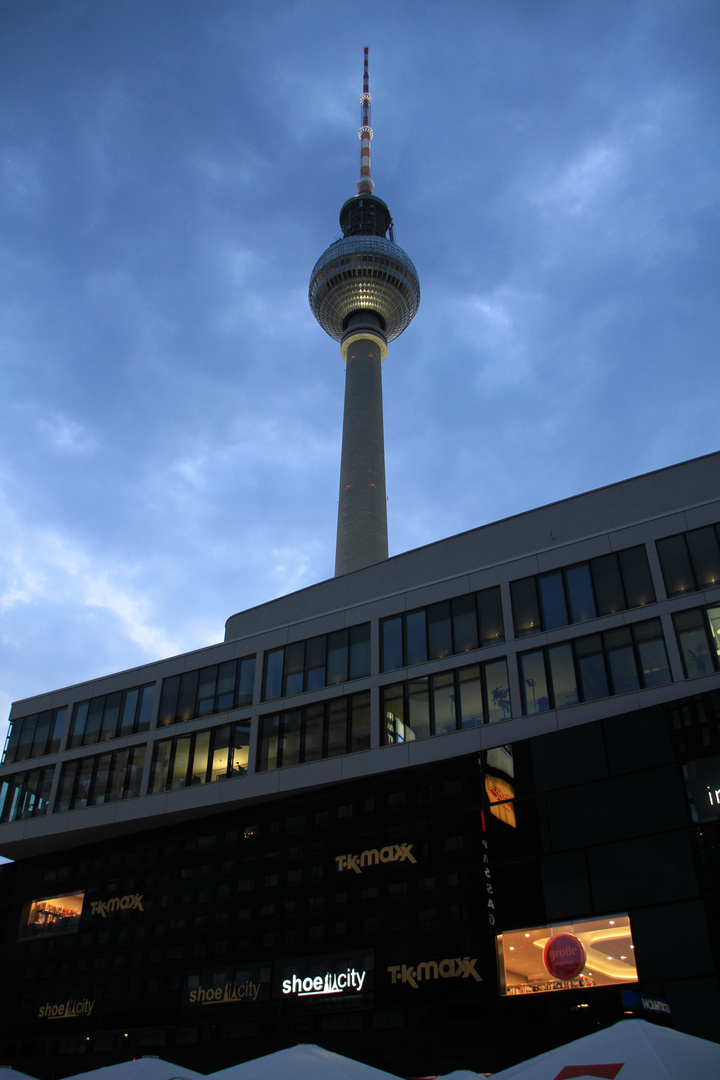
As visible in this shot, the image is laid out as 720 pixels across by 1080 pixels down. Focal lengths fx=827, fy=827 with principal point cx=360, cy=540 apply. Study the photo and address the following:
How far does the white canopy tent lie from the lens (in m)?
11.8

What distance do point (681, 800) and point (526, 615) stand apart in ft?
34.2

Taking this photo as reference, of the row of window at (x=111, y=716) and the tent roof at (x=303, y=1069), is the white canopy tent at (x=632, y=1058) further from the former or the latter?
the row of window at (x=111, y=716)

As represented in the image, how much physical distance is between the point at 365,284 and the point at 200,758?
228 ft

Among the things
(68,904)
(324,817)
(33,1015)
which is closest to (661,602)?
(324,817)

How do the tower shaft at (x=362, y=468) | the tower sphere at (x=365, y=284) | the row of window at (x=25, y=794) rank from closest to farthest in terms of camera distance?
the row of window at (x=25, y=794), the tower shaft at (x=362, y=468), the tower sphere at (x=365, y=284)

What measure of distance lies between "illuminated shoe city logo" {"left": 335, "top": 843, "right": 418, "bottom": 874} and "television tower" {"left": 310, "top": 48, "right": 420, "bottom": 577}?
43655mm

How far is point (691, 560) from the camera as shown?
109ft

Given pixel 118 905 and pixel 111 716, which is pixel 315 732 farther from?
pixel 111 716

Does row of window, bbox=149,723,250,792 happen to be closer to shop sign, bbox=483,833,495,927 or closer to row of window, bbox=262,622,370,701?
row of window, bbox=262,622,370,701

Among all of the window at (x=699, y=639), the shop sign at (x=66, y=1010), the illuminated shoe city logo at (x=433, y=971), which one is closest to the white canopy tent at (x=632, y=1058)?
the illuminated shoe city logo at (x=433, y=971)

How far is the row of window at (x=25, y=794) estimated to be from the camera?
45.9m

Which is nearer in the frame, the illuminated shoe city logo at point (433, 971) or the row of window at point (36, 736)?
the illuminated shoe city logo at point (433, 971)

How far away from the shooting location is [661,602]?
33.1 meters

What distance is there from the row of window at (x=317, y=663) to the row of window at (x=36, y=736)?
14544mm
